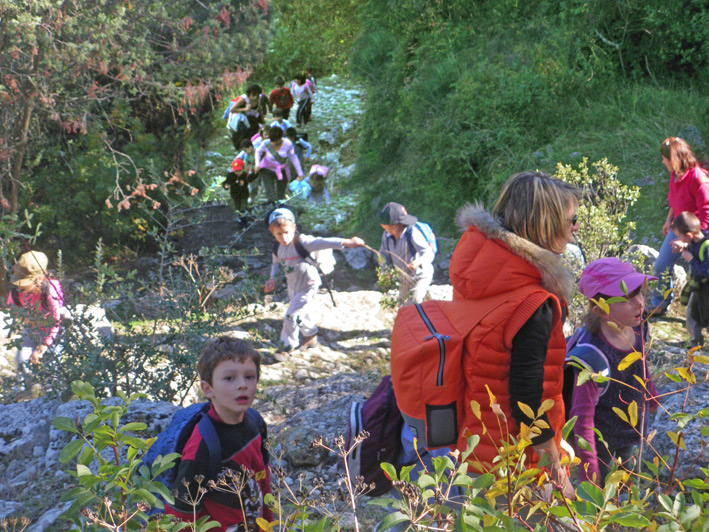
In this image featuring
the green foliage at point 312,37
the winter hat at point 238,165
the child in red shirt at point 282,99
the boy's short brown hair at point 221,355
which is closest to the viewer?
the boy's short brown hair at point 221,355

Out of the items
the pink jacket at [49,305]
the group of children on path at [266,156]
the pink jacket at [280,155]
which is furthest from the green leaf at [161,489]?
the pink jacket at [280,155]

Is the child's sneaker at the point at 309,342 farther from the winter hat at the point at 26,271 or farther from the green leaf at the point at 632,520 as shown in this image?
the green leaf at the point at 632,520

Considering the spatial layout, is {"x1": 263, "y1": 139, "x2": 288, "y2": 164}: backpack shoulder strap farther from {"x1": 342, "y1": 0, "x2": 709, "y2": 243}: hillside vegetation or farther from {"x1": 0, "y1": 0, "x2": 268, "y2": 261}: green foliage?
{"x1": 342, "y1": 0, "x2": 709, "y2": 243}: hillside vegetation

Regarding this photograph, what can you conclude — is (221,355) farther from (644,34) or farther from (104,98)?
(644,34)

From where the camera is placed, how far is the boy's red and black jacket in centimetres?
243

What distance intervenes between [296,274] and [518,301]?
201 inches

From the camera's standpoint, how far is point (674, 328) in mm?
6562

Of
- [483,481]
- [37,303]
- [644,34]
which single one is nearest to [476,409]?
[483,481]

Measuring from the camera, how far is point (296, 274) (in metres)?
7.12

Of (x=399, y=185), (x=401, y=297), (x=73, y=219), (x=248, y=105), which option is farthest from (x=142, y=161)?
(x=401, y=297)

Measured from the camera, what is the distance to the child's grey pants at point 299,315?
721 cm

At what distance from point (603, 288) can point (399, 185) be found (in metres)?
9.77

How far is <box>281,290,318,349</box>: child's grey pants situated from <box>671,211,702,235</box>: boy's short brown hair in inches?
139

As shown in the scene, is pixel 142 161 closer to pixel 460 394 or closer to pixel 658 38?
pixel 658 38
